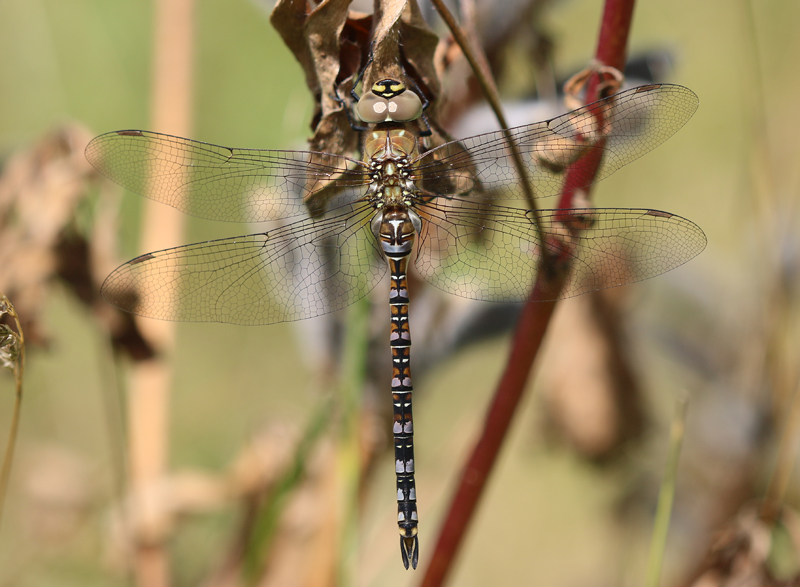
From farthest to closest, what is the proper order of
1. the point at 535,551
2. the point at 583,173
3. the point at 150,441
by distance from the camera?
the point at 535,551
the point at 150,441
the point at 583,173

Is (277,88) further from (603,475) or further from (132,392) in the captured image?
(603,475)

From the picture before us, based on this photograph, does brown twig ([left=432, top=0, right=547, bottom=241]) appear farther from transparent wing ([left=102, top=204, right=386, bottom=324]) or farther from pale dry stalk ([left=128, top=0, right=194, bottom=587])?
pale dry stalk ([left=128, top=0, right=194, bottom=587])

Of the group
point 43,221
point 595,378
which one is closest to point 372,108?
point 43,221

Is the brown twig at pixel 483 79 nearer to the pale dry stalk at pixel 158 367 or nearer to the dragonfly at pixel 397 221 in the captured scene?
the dragonfly at pixel 397 221

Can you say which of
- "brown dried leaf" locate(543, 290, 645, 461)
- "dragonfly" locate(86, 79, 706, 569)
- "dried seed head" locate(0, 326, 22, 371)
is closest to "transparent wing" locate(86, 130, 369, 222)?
"dragonfly" locate(86, 79, 706, 569)

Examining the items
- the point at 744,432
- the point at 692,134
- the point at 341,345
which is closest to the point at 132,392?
the point at 341,345

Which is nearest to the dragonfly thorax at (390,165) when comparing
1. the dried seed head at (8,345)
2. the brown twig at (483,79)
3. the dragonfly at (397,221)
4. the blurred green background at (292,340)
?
the dragonfly at (397,221)

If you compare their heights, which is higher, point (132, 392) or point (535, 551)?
point (132, 392)
